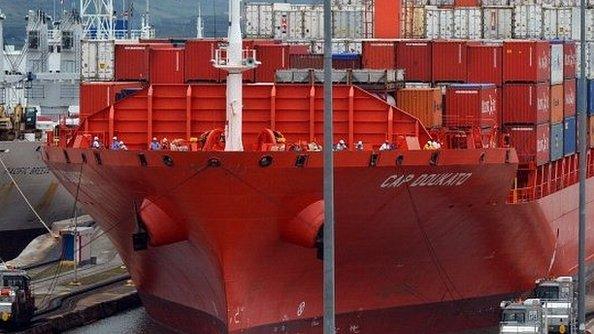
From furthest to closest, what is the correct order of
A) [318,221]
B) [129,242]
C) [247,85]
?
1. [129,242]
2. [247,85]
3. [318,221]

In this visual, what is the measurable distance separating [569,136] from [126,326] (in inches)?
565

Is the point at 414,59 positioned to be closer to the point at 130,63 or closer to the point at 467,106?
the point at 467,106

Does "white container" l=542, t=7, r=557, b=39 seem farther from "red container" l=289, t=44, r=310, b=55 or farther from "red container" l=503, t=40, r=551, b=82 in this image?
"red container" l=289, t=44, r=310, b=55

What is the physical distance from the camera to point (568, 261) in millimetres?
50812

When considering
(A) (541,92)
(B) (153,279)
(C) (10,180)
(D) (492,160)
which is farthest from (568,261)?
(C) (10,180)

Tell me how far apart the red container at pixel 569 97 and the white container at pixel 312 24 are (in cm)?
736

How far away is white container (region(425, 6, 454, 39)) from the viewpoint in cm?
4881

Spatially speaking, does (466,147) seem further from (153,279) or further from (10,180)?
(10,180)

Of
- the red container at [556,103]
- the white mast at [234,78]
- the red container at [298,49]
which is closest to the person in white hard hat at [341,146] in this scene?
the white mast at [234,78]

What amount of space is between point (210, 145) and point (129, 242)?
5479 millimetres

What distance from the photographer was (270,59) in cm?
4138

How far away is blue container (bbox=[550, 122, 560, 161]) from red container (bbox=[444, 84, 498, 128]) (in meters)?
4.89

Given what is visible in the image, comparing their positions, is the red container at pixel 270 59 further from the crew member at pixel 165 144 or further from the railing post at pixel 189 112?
the crew member at pixel 165 144

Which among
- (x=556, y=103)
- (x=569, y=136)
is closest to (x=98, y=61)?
A: (x=556, y=103)
